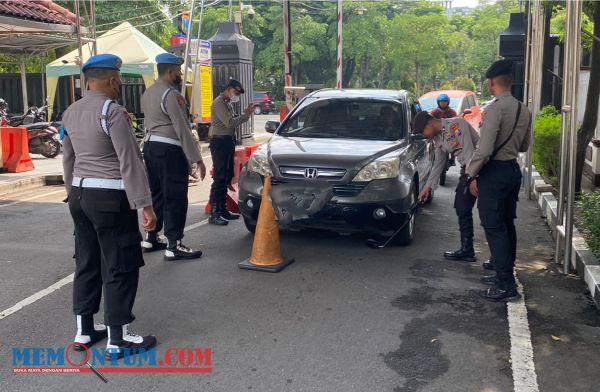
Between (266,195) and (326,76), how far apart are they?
47.1 metres

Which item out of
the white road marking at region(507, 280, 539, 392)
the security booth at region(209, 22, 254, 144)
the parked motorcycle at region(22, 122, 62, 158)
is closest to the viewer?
the white road marking at region(507, 280, 539, 392)

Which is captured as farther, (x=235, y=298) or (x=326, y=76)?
(x=326, y=76)

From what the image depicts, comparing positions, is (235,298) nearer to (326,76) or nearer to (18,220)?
(18,220)

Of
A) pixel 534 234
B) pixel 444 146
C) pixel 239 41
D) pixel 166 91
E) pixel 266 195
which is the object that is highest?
pixel 239 41

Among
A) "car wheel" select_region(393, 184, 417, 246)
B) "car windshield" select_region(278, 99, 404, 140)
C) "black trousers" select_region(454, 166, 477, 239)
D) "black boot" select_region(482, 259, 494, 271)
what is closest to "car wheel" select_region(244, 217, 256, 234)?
"car windshield" select_region(278, 99, 404, 140)

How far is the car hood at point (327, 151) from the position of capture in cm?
639

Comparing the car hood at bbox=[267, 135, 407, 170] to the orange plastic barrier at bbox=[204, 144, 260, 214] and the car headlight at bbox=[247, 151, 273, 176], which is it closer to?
the car headlight at bbox=[247, 151, 273, 176]

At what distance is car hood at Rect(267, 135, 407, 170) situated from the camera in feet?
21.0

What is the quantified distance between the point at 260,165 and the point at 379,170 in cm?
125

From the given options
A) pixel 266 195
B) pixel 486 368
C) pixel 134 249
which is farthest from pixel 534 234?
pixel 134 249

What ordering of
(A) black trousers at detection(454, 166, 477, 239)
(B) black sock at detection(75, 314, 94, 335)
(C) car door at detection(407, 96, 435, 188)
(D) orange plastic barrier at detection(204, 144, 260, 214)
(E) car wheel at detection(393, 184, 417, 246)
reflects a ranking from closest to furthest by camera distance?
(B) black sock at detection(75, 314, 94, 335) < (A) black trousers at detection(454, 166, 477, 239) < (E) car wheel at detection(393, 184, 417, 246) < (C) car door at detection(407, 96, 435, 188) < (D) orange plastic barrier at detection(204, 144, 260, 214)

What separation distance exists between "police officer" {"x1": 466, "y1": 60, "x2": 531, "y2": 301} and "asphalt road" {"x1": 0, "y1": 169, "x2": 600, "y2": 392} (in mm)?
370

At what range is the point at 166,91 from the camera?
6098mm

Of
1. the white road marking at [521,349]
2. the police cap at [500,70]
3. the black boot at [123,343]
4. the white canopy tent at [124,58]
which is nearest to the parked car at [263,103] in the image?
the white canopy tent at [124,58]
